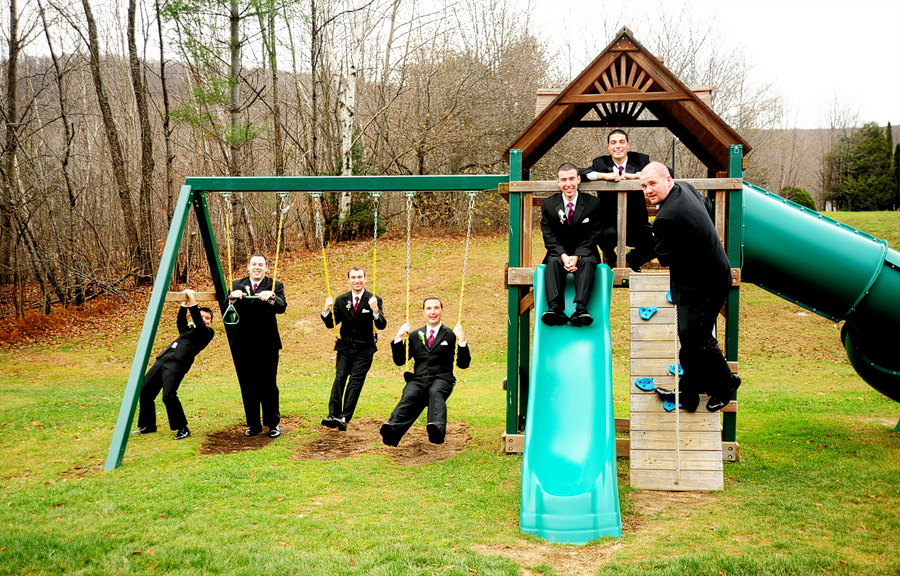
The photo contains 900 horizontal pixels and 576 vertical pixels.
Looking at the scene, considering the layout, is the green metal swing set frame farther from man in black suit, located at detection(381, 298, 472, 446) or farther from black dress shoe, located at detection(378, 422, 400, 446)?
black dress shoe, located at detection(378, 422, 400, 446)

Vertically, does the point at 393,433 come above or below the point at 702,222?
below

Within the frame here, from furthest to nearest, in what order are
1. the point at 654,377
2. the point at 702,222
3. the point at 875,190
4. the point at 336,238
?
the point at 875,190, the point at 336,238, the point at 654,377, the point at 702,222

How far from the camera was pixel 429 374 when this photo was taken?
747 cm

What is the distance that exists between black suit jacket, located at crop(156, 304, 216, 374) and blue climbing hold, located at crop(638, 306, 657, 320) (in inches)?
196

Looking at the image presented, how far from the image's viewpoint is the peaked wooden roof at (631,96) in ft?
22.5

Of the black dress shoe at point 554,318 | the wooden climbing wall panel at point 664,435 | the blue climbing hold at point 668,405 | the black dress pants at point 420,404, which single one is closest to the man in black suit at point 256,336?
the black dress pants at point 420,404

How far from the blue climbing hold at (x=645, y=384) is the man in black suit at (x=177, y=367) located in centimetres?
498

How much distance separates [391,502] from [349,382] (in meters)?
2.40

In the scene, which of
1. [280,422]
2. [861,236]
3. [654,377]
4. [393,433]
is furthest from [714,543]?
[280,422]

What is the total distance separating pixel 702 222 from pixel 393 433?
12.2 ft

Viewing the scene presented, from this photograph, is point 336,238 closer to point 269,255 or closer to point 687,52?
point 269,255

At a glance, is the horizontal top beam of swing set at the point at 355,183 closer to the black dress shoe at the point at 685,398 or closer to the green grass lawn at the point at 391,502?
the black dress shoe at the point at 685,398

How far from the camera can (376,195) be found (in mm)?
7648

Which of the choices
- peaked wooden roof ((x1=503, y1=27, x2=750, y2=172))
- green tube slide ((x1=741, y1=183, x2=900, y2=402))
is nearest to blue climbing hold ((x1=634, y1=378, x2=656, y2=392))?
green tube slide ((x1=741, y1=183, x2=900, y2=402))
